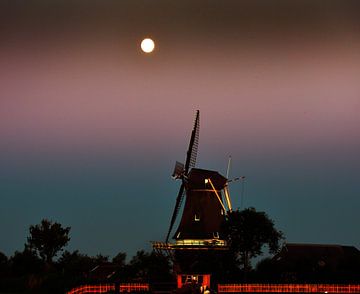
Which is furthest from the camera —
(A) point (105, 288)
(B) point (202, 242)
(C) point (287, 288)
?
(B) point (202, 242)

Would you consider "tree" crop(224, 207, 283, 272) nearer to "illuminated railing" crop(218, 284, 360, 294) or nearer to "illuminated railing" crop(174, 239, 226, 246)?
"illuminated railing" crop(174, 239, 226, 246)

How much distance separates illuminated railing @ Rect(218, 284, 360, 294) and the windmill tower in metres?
11.0

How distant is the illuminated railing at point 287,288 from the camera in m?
45.4

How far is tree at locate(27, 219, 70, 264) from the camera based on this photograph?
7181 cm

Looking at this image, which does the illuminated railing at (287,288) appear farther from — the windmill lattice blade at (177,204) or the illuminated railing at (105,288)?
the windmill lattice blade at (177,204)

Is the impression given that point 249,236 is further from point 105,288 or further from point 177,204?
point 105,288

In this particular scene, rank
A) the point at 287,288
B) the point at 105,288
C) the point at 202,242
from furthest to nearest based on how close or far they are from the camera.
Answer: the point at 202,242 < the point at 287,288 < the point at 105,288

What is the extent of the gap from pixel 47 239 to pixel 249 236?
2369cm

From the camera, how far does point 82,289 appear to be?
38.4m

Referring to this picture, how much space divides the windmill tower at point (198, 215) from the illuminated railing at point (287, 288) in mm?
10978

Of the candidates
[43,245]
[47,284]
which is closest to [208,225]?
[43,245]

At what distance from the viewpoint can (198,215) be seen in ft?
200

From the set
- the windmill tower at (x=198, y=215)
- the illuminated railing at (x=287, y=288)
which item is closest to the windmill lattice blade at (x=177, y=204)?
the windmill tower at (x=198, y=215)

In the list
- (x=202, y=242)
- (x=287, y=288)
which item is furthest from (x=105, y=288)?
(x=202, y=242)
